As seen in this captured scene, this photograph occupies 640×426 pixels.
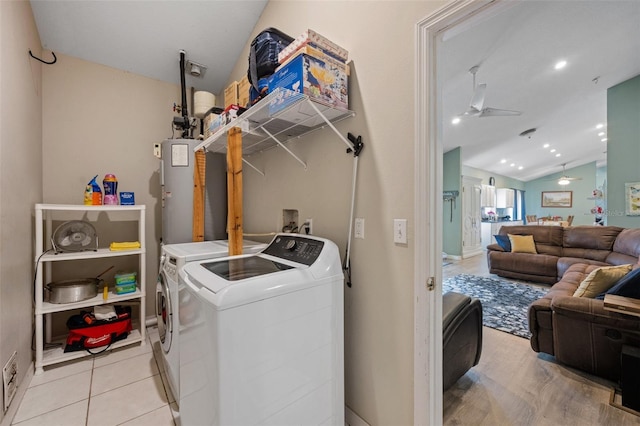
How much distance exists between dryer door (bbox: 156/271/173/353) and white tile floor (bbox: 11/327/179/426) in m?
0.33

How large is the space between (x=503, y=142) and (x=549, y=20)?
427cm

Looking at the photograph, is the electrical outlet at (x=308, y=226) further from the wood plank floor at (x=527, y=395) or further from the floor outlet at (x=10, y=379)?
the floor outlet at (x=10, y=379)

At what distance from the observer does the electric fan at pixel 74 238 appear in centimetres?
214

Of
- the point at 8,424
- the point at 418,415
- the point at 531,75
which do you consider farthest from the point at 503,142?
the point at 8,424

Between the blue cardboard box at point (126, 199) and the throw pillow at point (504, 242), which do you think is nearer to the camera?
the blue cardboard box at point (126, 199)

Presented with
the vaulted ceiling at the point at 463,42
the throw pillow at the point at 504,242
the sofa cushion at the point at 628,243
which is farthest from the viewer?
the throw pillow at the point at 504,242

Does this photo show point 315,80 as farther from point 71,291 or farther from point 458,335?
point 71,291

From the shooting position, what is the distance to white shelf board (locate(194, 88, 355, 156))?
1275 millimetres

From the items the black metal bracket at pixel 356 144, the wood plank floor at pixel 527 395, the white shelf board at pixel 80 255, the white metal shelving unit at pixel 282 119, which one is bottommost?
the wood plank floor at pixel 527 395

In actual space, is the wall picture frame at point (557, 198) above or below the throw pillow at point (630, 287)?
above

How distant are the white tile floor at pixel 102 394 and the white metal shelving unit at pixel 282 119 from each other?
180cm

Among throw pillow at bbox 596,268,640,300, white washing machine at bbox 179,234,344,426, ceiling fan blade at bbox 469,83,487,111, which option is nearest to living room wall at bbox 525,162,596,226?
ceiling fan blade at bbox 469,83,487,111

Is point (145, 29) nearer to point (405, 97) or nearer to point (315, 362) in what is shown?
point (405, 97)

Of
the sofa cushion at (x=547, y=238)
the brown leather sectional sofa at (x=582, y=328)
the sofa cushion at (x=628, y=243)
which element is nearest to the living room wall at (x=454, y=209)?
the sofa cushion at (x=547, y=238)
